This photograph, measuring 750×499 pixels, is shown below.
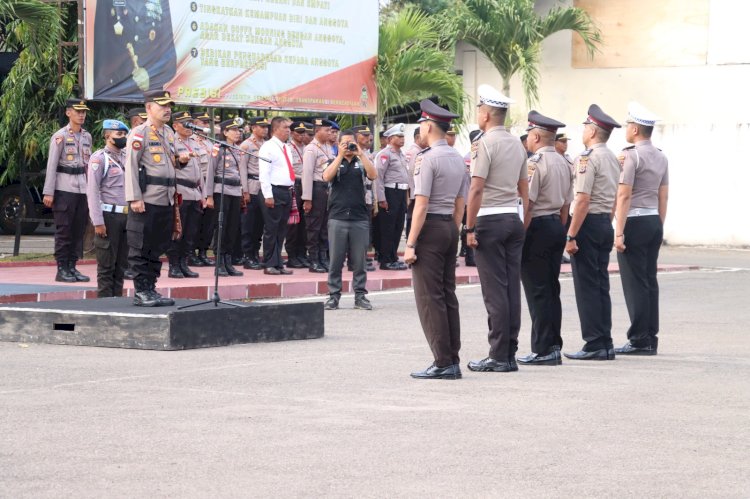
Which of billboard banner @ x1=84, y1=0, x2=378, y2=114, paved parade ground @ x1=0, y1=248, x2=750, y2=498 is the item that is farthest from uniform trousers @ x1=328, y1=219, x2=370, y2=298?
billboard banner @ x1=84, y1=0, x2=378, y2=114

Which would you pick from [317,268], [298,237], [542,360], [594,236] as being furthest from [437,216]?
[298,237]

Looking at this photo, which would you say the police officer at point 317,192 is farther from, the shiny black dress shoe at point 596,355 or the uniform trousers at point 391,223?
the shiny black dress shoe at point 596,355

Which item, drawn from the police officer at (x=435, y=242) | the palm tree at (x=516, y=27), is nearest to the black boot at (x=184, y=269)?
the police officer at (x=435, y=242)

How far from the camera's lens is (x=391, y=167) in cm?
1986

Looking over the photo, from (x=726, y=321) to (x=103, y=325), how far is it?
660cm

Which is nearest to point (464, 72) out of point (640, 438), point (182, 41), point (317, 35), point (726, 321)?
point (317, 35)

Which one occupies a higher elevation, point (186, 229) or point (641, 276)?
point (186, 229)

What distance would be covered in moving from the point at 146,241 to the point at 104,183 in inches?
91.4

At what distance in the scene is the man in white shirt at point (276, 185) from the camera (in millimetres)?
17422

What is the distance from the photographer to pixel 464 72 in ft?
104

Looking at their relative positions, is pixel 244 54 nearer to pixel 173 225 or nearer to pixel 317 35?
pixel 317 35

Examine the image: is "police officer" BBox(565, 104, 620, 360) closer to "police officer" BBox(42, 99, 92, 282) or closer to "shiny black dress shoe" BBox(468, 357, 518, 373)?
"shiny black dress shoe" BBox(468, 357, 518, 373)

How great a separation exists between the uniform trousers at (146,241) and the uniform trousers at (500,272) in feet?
10.9

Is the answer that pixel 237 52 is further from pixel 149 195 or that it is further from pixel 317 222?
pixel 149 195
